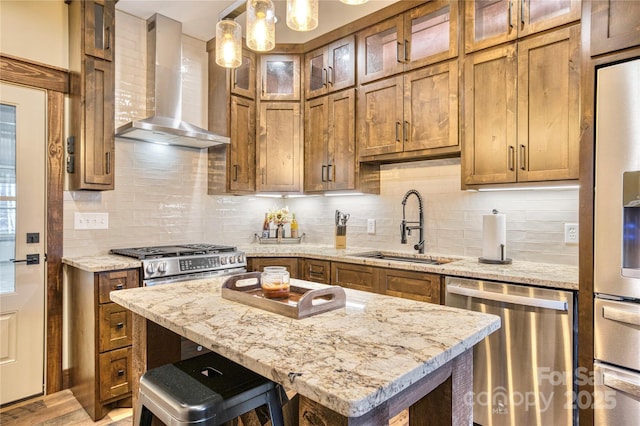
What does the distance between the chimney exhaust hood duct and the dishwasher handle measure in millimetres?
2196

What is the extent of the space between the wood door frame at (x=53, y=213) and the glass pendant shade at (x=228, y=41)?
1855 millimetres

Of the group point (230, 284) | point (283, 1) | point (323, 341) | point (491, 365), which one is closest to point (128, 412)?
point (230, 284)

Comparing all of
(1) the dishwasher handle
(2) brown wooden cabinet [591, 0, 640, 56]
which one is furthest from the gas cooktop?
(2) brown wooden cabinet [591, 0, 640, 56]

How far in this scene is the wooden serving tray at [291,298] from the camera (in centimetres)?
119

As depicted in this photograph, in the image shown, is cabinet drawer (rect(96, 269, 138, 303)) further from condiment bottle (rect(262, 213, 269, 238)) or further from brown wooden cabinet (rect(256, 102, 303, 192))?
condiment bottle (rect(262, 213, 269, 238))

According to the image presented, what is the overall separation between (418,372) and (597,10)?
192 centimetres

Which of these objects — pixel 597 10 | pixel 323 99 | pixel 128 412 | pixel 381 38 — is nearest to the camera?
pixel 597 10

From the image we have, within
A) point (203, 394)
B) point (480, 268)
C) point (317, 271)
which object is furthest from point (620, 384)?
point (317, 271)

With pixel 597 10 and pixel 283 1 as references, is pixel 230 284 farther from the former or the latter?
pixel 283 1

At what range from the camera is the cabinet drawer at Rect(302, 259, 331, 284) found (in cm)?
300

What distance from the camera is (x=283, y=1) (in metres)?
2.88

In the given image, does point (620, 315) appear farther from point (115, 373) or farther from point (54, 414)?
point (54, 414)

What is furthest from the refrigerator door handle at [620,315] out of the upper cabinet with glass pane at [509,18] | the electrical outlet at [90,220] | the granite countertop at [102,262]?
the electrical outlet at [90,220]

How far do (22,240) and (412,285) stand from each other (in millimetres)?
2688
